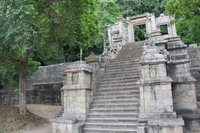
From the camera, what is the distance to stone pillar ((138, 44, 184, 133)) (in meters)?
7.30

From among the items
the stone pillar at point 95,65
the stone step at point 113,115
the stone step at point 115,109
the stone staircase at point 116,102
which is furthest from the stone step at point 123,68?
the stone step at point 113,115

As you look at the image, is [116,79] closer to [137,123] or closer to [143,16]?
[137,123]

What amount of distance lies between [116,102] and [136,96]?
820 mm

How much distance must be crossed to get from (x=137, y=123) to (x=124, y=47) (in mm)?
8424

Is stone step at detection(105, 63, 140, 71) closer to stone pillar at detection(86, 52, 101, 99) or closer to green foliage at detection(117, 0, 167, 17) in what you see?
stone pillar at detection(86, 52, 101, 99)

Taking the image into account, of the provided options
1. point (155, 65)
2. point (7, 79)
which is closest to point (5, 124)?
point (7, 79)

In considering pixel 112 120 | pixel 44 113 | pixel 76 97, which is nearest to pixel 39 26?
pixel 76 97

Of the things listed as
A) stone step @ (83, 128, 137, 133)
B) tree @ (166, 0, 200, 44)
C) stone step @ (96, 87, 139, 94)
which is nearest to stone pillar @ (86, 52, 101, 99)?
stone step @ (96, 87, 139, 94)

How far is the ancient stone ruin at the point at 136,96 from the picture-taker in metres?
7.65

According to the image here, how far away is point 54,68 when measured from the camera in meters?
20.4

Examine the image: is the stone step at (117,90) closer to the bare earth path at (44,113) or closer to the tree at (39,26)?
the bare earth path at (44,113)

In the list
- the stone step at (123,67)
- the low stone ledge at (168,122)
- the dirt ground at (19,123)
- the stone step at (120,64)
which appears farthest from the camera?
the stone step at (120,64)

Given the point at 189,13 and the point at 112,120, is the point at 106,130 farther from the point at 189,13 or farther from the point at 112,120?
the point at 189,13

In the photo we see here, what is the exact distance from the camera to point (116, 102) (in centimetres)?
941
